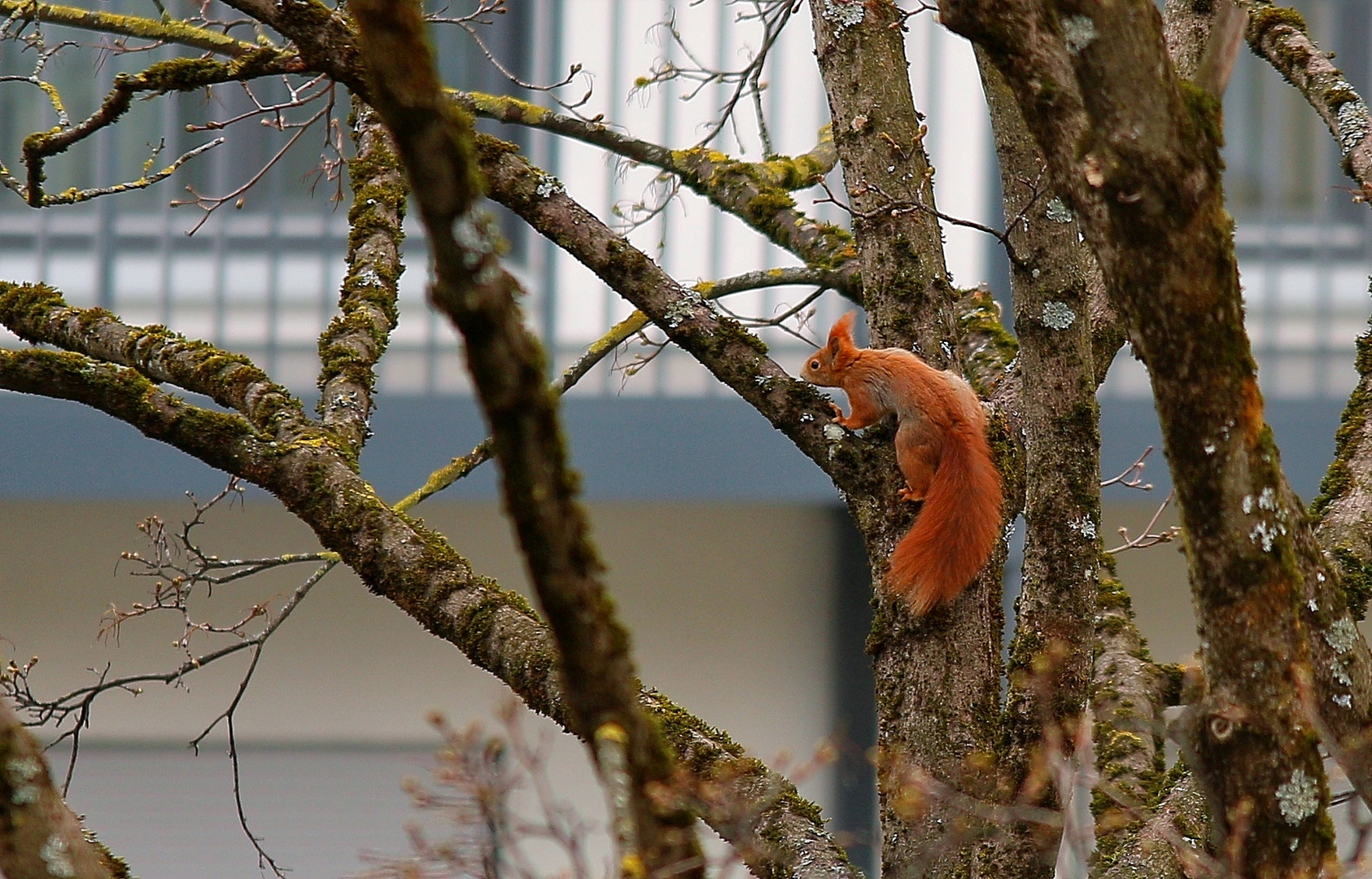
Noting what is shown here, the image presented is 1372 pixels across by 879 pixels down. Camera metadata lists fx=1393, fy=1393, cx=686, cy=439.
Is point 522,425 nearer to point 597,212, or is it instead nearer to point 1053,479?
point 1053,479

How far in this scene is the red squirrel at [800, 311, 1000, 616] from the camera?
2061mm

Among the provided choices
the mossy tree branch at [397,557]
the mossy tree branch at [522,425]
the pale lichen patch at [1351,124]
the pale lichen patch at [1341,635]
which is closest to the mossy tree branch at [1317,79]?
the pale lichen patch at [1351,124]

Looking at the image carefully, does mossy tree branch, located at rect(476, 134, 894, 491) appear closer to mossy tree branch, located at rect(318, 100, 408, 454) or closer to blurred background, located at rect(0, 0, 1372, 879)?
mossy tree branch, located at rect(318, 100, 408, 454)

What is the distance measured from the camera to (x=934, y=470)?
2674mm

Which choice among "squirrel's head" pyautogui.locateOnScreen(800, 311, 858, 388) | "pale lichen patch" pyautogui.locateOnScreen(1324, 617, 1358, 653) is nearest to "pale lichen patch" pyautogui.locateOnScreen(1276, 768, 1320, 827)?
"pale lichen patch" pyautogui.locateOnScreen(1324, 617, 1358, 653)

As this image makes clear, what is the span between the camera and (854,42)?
237cm

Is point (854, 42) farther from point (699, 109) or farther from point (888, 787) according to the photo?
point (699, 109)

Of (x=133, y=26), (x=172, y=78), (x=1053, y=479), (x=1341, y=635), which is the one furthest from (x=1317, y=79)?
(x=133, y=26)

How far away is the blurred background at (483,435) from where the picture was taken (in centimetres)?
534

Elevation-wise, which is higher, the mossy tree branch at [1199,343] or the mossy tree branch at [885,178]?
the mossy tree branch at [885,178]

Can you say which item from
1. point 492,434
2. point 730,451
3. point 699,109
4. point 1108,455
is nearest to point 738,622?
point 730,451

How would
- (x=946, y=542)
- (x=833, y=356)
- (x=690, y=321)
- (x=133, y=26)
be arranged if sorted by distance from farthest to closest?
(x=833, y=356), (x=133, y=26), (x=690, y=321), (x=946, y=542)

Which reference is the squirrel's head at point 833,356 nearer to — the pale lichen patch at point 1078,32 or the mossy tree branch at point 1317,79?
the mossy tree branch at point 1317,79

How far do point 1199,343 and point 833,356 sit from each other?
2.23 meters
